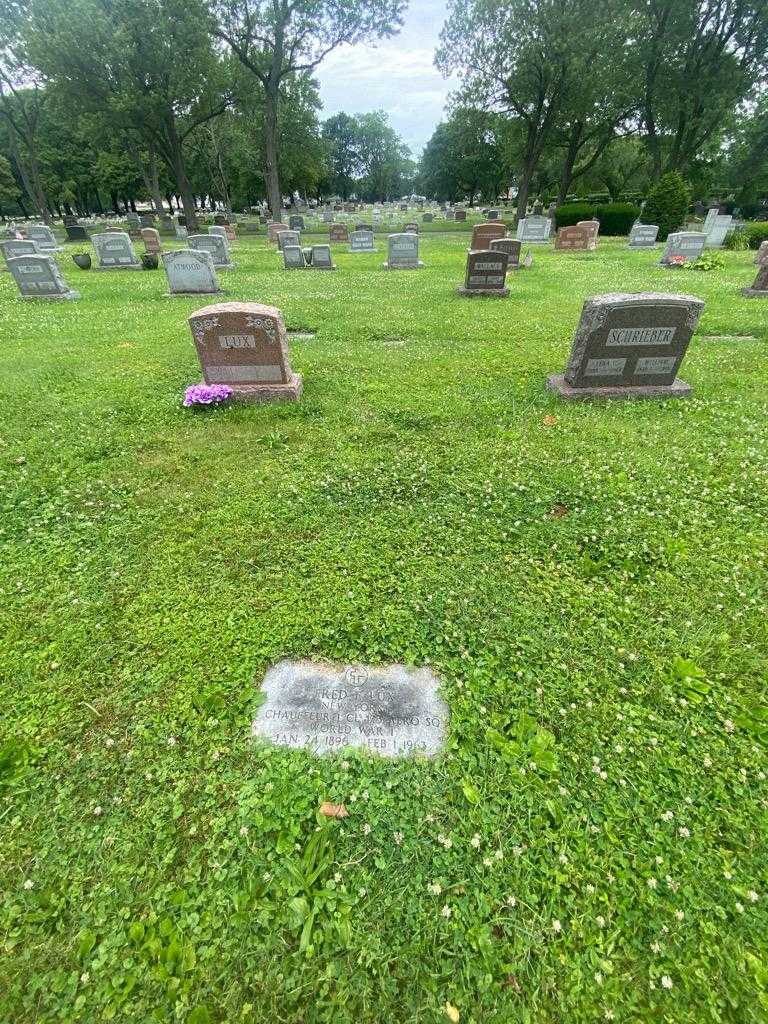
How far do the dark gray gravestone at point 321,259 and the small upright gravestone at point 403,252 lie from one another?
2.48m

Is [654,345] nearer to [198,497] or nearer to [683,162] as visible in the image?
[198,497]

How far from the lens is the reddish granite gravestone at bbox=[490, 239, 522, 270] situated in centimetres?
1686

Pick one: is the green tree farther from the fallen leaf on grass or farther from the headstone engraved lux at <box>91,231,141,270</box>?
the fallen leaf on grass

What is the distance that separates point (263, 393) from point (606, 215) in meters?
33.4

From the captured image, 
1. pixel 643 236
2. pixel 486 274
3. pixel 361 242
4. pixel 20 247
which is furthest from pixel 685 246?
pixel 20 247

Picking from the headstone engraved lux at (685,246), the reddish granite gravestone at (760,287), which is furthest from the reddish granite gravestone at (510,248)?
the reddish granite gravestone at (760,287)

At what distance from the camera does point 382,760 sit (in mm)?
2676

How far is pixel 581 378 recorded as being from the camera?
6.83 meters

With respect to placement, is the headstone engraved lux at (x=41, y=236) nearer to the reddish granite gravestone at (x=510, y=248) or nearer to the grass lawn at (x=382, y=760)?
the reddish granite gravestone at (x=510, y=248)

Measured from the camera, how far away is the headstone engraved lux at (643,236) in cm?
2366

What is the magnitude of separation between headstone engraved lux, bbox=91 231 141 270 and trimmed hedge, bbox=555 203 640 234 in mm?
26994

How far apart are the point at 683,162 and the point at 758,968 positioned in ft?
147

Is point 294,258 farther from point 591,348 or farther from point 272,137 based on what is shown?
point 272,137

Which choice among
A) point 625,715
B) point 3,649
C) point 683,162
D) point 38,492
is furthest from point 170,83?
point 625,715
